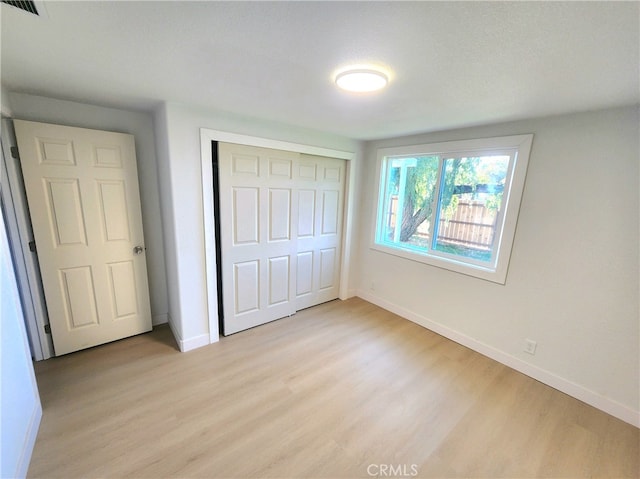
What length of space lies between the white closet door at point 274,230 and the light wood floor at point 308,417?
558mm

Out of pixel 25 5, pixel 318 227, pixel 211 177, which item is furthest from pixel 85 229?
pixel 318 227

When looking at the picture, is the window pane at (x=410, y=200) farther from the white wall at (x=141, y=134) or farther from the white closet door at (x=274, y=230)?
the white wall at (x=141, y=134)

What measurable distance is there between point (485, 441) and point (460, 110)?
2256mm

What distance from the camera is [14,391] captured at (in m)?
1.36

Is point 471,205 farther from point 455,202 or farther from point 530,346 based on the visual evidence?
point 530,346

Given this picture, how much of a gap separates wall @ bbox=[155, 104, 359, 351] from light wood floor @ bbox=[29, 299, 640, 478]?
1.14 feet

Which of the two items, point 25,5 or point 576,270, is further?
point 576,270

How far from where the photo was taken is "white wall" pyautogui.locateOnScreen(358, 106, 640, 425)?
1.77m

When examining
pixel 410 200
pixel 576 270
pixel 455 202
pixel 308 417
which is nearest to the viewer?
pixel 308 417

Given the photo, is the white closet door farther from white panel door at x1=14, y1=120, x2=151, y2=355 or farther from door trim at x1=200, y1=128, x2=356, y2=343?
white panel door at x1=14, y1=120, x2=151, y2=355

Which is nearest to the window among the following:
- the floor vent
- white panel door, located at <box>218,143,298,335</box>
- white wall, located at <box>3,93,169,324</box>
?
Answer: white panel door, located at <box>218,143,298,335</box>

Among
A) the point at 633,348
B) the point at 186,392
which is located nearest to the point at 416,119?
the point at 633,348

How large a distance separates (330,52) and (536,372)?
2855mm

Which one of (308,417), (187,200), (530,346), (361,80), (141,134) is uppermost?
(361,80)
